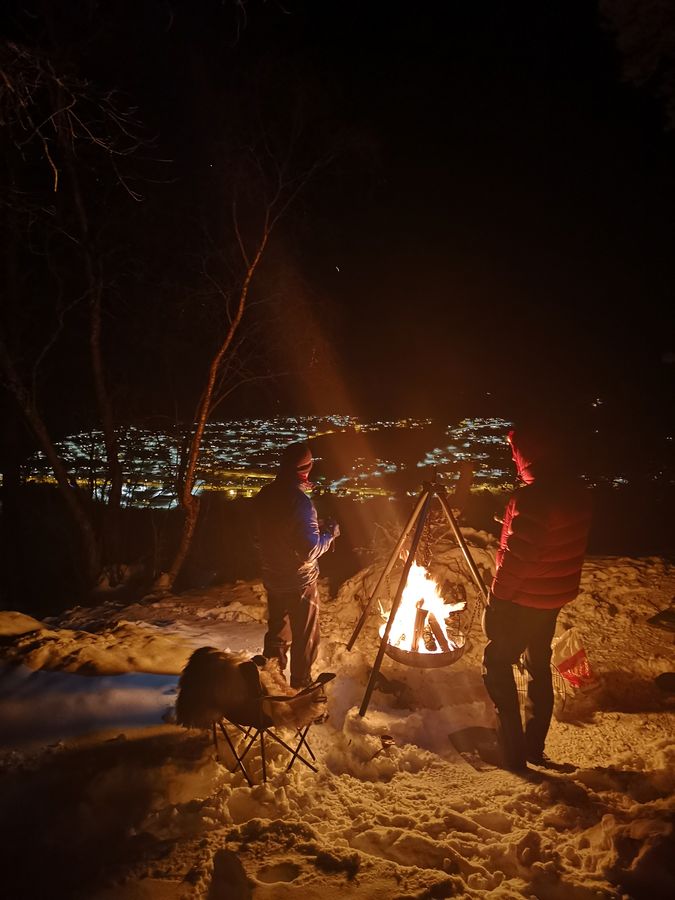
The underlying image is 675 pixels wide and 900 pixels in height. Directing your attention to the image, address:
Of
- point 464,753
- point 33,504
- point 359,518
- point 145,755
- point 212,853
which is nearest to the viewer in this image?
point 212,853

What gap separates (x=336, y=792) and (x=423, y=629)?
1.72 metres

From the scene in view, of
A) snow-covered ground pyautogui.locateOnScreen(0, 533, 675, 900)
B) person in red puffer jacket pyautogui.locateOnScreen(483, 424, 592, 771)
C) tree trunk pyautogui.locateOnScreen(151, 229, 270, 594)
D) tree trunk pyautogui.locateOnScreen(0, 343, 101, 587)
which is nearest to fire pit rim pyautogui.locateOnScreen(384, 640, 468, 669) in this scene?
snow-covered ground pyautogui.locateOnScreen(0, 533, 675, 900)

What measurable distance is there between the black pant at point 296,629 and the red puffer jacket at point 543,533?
1.64 metres

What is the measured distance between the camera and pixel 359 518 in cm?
1045

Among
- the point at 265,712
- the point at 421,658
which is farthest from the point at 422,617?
the point at 265,712

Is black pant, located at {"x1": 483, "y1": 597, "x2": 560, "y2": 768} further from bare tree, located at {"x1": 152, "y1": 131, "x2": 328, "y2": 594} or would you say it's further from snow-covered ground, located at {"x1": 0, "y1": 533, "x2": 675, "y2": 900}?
bare tree, located at {"x1": 152, "y1": 131, "x2": 328, "y2": 594}

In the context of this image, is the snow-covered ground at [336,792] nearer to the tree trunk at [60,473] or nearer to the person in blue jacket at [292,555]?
the person in blue jacket at [292,555]

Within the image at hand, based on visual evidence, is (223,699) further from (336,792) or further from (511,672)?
(511,672)

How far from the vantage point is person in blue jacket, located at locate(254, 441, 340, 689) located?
418 cm

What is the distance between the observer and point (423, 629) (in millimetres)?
4695

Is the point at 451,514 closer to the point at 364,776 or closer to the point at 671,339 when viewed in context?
the point at 364,776

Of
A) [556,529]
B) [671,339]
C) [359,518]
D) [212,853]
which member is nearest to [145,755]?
[212,853]

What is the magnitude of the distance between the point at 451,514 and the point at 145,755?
268 cm

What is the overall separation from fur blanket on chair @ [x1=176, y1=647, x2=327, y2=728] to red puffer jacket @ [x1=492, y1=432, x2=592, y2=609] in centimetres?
148
